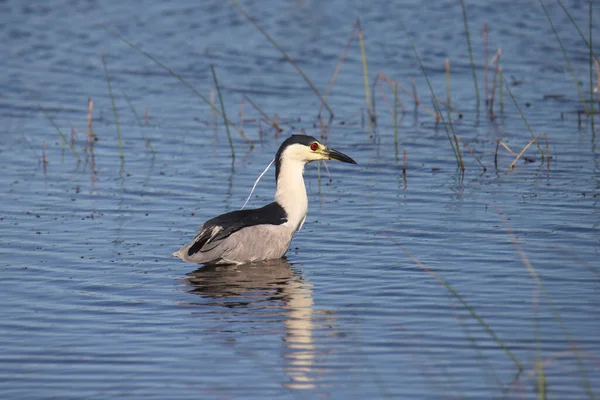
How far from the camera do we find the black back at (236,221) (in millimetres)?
9242

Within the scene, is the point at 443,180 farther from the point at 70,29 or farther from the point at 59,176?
the point at 70,29

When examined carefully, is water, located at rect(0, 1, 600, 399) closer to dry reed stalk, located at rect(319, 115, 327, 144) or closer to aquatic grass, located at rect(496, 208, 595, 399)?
aquatic grass, located at rect(496, 208, 595, 399)

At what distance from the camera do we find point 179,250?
919cm

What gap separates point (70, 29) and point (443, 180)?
12768 mm

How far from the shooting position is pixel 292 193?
10.1 meters

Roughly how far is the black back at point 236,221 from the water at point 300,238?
0.35 meters

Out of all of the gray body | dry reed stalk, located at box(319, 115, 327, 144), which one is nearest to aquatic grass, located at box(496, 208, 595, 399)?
the gray body

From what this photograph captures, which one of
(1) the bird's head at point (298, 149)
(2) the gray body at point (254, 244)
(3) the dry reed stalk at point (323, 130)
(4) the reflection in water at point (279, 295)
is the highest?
Result: (1) the bird's head at point (298, 149)

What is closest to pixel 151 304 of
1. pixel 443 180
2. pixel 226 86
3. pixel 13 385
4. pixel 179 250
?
pixel 179 250

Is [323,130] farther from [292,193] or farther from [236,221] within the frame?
[236,221]

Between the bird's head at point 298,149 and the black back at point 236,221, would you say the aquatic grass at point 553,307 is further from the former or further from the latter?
the black back at point 236,221

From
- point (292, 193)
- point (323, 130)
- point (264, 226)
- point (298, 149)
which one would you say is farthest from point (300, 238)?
point (323, 130)

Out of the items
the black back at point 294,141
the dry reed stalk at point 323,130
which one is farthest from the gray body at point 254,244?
the dry reed stalk at point 323,130

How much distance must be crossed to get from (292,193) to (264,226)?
61cm
